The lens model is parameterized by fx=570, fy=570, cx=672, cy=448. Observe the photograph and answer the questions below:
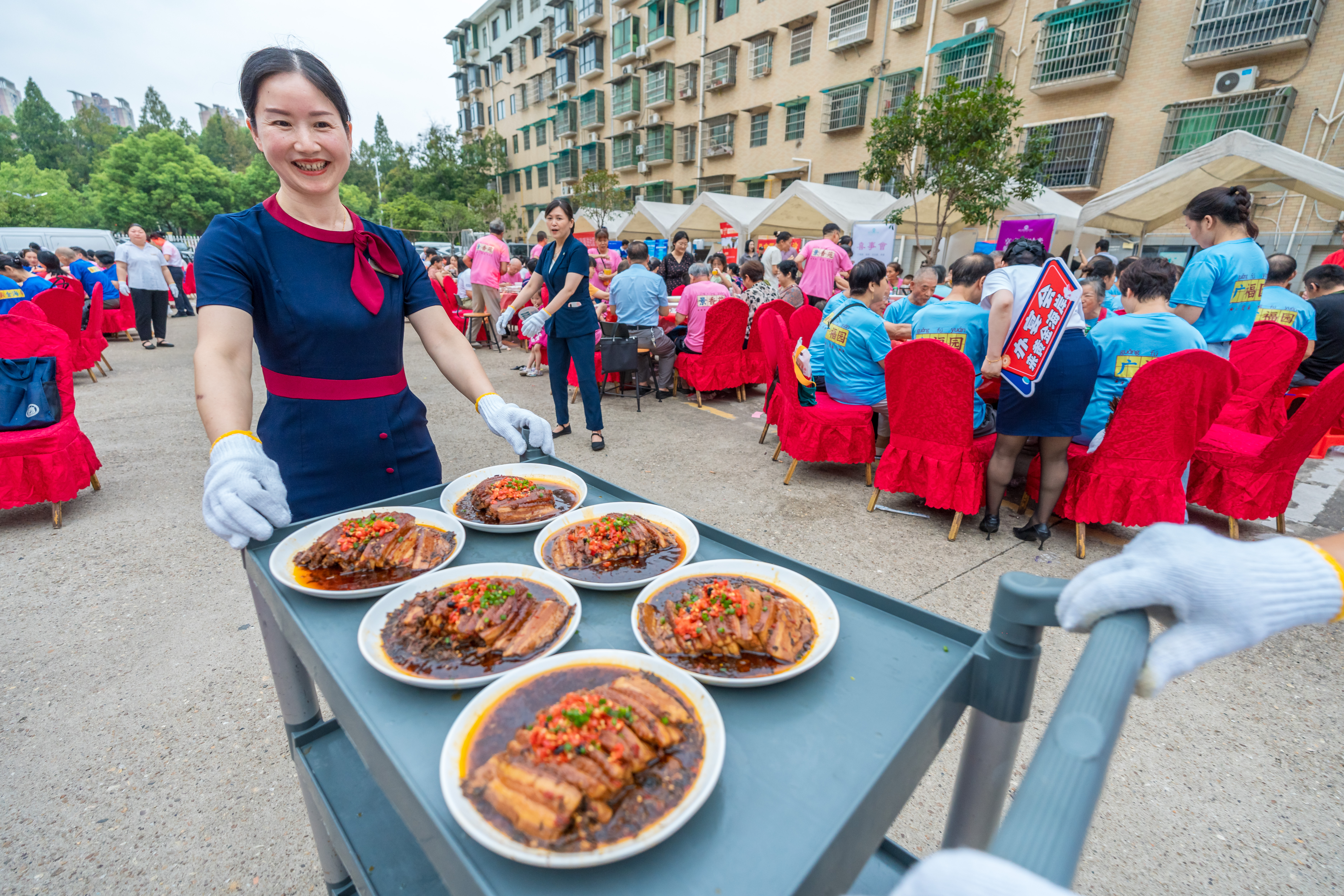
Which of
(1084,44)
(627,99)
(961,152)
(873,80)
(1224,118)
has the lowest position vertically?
(961,152)

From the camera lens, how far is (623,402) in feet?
26.3

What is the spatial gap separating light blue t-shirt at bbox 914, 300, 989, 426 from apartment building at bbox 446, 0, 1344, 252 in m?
13.3

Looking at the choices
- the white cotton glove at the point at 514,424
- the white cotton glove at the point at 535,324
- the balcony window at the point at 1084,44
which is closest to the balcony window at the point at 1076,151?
the balcony window at the point at 1084,44

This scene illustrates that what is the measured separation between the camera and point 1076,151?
14.8m

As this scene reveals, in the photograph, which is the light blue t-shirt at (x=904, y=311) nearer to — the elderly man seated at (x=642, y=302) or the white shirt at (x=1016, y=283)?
the white shirt at (x=1016, y=283)

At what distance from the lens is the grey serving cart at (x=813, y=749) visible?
0.63m

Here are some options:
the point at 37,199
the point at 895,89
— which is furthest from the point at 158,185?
the point at 895,89

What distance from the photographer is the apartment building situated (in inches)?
465

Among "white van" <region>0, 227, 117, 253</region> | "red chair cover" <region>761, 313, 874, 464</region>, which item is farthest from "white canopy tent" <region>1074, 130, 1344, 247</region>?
"white van" <region>0, 227, 117, 253</region>

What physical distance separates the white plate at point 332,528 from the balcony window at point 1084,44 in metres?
18.8

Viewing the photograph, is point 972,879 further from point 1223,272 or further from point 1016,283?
point 1223,272

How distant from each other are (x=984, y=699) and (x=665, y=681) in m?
0.60

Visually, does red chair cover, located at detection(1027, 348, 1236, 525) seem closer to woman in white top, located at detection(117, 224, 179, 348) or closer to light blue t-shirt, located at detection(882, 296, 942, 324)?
light blue t-shirt, located at detection(882, 296, 942, 324)

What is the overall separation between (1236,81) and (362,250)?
704 inches
